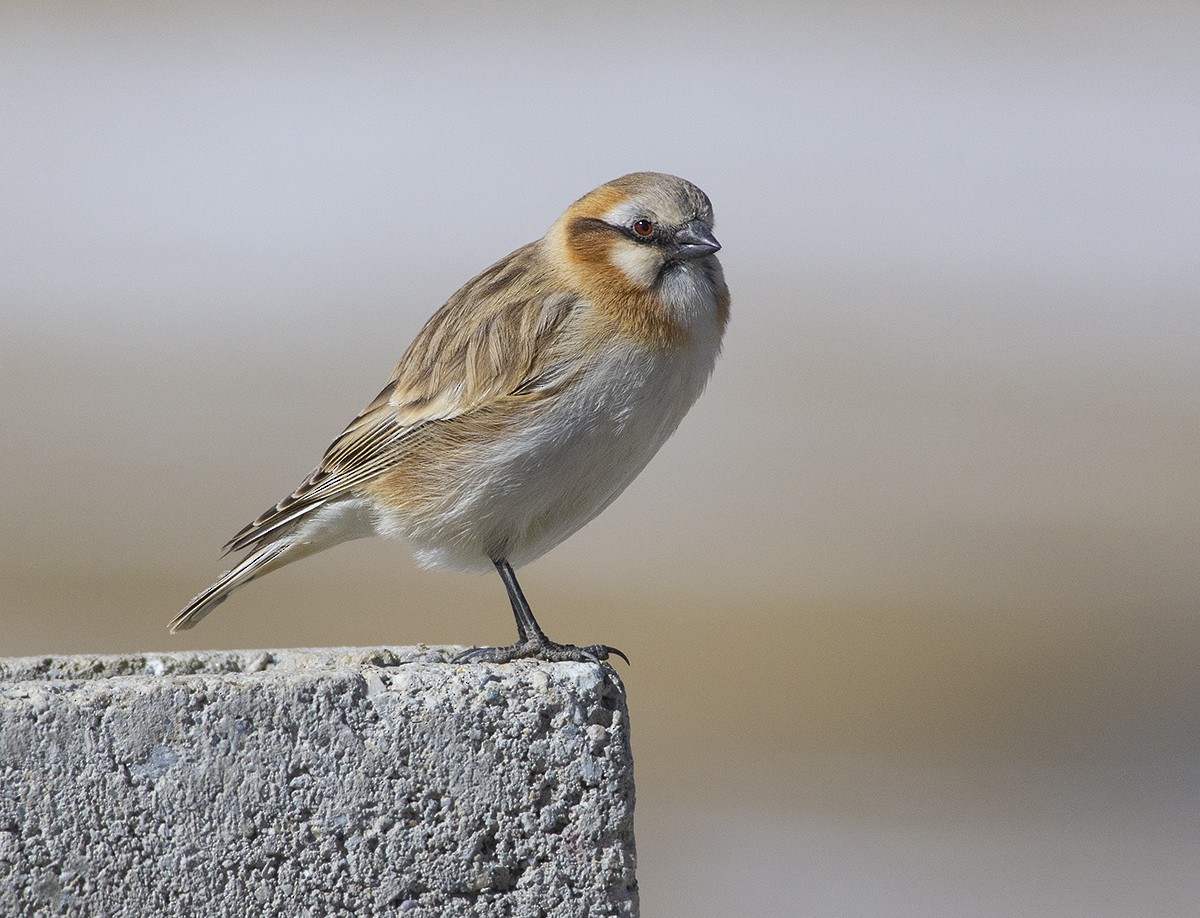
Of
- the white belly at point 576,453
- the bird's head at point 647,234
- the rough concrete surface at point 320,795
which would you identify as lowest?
the rough concrete surface at point 320,795

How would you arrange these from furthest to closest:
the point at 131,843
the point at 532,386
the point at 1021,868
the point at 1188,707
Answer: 1. the point at 1188,707
2. the point at 1021,868
3. the point at 532,386
4. the point at 131,843

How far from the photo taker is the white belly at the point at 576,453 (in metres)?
4.40

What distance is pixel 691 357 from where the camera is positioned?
14.9 feet

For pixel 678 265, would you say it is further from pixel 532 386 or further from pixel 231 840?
pixel 231 840

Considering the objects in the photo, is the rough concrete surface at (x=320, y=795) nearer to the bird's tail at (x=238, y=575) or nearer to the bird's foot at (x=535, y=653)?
the bird's foot at (x=535, y=653)

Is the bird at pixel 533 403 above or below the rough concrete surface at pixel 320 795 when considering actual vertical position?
above

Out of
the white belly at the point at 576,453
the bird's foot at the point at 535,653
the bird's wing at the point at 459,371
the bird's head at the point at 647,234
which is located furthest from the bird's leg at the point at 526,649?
the bird's head at the point at 647,234

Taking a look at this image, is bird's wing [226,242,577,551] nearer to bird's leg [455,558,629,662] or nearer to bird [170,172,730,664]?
bird [170,172,730,664]

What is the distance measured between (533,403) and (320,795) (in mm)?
1824

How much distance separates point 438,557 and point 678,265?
1.12 m

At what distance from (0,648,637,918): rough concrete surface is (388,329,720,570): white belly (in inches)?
56.6

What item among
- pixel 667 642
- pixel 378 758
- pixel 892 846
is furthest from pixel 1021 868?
pixel 378 758

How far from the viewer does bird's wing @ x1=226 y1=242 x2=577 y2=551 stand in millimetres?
4574

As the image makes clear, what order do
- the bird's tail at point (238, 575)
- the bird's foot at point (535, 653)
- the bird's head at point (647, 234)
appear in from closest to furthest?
the bird's foot at point (535, 653), the bird's head at point (647, 234), the bird's tail at point (238, 575)
